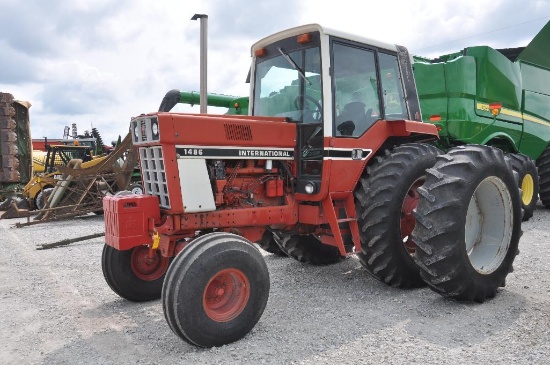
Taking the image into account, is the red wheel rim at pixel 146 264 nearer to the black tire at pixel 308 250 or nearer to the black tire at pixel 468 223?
the black tire at pixel 308 250

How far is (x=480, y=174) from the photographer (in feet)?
13.7

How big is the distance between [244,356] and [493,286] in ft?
7.76

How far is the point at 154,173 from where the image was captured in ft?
13.2

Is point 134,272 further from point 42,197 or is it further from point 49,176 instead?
point 42,197

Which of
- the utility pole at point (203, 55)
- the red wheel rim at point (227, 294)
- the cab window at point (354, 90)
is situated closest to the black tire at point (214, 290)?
the red wheel rim at point (227, 294)

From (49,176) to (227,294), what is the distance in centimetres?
1010

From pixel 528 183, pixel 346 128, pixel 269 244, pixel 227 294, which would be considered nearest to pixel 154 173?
pixel 227 294

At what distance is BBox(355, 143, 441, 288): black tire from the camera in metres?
4.34

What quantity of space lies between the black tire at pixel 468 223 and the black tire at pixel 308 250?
1699mm

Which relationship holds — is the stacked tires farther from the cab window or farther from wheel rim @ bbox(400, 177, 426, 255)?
wheel rim @ bbox(400, 177, 426, 255)

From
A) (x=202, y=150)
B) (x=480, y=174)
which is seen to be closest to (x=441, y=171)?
(x=480, y=174)

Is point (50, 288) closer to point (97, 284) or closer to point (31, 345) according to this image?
point (97, 284)

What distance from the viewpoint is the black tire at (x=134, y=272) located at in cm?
442

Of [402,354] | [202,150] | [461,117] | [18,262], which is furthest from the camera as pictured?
[461,117]
